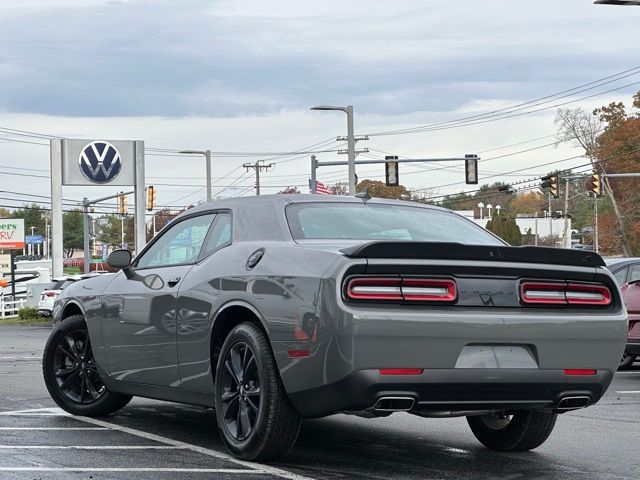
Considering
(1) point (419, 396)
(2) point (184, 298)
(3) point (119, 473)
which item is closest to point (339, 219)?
(2) point (184, 298)

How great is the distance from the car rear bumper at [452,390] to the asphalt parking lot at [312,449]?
0.44m

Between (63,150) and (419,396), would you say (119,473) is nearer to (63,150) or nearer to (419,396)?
(419,396)

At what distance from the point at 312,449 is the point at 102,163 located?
35.4m

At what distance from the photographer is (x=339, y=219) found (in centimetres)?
761

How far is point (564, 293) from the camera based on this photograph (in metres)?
6.72

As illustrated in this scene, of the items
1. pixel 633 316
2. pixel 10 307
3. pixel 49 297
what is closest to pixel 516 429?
pixel 633 316

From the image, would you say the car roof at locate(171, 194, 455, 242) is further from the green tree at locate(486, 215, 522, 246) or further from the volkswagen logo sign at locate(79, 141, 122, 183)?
the green tree at locate(486, 215, 522, 246)

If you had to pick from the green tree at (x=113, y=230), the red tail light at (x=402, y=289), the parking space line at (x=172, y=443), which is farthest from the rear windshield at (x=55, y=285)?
the green tree at (x=113, y=230)

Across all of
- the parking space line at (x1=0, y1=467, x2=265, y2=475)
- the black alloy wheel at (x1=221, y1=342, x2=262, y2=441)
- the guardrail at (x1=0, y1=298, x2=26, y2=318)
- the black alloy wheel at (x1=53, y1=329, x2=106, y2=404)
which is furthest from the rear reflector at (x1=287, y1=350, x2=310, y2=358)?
the guardrail at (x1=0, y1=298, x2=26, y2=318)

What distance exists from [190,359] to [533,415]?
222cm

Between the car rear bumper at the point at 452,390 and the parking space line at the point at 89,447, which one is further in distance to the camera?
the parking space line at the point at 89,447

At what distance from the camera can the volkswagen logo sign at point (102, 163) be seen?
41906mm

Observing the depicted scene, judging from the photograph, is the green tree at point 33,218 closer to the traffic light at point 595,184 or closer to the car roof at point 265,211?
the traffic light at point 595,184

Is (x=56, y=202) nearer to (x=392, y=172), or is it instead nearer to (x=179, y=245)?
(x=392, y=172)
